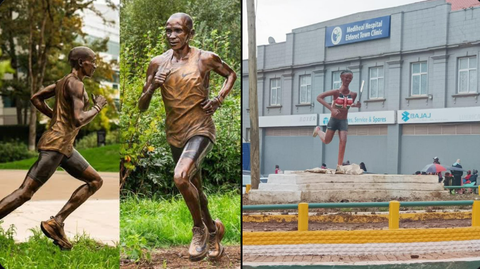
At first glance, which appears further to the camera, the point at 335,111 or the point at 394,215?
the point at 335,111

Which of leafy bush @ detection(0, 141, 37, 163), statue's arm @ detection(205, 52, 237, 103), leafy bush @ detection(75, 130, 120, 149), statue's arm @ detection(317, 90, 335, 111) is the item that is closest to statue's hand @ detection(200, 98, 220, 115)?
statue's arm @ detection(205, 52, 237, 103)

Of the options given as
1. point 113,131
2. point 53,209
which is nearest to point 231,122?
point 53,209

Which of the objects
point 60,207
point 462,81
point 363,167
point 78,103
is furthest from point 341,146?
point 60,207

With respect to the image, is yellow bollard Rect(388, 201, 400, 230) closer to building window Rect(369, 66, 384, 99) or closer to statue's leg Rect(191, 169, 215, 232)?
building window Rect(369, 66, 384, 99)

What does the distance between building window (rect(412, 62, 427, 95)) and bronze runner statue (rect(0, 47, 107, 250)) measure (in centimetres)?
278

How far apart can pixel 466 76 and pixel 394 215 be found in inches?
54.7

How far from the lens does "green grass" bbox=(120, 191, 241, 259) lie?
15.7ft

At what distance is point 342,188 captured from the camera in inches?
242

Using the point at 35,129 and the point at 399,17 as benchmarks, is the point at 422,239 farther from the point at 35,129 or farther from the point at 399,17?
the point at 35,129

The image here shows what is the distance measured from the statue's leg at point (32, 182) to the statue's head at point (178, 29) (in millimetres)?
1407

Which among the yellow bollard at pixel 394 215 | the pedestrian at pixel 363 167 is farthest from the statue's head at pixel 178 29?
the yellow bollard at pixel 394 215

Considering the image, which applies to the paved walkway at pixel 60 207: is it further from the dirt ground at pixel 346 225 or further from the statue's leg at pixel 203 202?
the statue's leg at pixel 203 202

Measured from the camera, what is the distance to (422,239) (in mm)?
5977

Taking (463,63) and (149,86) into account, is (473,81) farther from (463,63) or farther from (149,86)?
(149,86)
